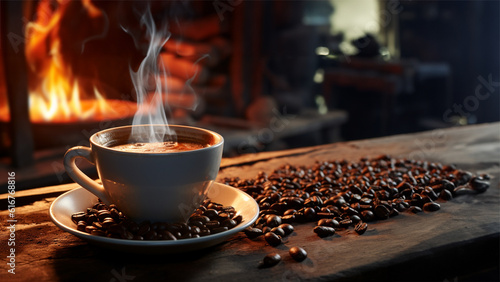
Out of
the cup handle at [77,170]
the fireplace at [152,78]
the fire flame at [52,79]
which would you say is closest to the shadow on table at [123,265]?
the cup handle at [77,170]

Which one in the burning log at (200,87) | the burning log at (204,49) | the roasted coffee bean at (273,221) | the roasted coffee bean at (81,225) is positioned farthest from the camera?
the burning log at (200,87)

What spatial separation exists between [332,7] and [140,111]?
439 cm

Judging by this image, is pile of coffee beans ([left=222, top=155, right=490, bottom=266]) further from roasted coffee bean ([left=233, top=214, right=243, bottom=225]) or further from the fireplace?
the fireplace

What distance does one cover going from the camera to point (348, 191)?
119cm

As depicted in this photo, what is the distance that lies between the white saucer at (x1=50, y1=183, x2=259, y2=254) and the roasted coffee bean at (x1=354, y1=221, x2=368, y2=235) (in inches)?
8.2

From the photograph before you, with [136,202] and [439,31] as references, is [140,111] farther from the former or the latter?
[439,31]

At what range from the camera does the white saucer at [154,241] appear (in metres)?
0.79

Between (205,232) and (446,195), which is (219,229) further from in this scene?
(446,195)

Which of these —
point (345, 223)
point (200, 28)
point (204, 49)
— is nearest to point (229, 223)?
point (345, 223)

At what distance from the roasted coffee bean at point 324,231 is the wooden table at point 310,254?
1 cm

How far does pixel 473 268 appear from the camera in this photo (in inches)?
38.9

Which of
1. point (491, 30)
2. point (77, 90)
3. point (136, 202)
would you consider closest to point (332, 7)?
point (491, 30)

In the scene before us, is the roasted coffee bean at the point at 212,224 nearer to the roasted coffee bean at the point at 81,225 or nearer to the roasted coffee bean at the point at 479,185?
the roasted coffee bean at the point at 81,225

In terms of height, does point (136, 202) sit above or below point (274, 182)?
above
